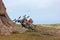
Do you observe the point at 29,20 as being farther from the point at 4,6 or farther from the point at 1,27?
the point at 1,27

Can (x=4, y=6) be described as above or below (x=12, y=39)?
above

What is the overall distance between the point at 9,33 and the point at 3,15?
247cm

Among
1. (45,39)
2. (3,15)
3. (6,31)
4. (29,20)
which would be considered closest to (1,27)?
(6,31)

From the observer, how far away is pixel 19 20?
2075cm

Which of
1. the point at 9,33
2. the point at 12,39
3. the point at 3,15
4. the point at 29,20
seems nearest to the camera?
the point at 12,39

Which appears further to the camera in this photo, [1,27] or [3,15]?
[3,15]

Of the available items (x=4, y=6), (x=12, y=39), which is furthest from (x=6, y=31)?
(x=4, y=6)

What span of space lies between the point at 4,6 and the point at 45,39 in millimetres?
6179

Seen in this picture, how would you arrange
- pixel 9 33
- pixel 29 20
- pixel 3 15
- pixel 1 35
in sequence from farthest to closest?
pixel 29 20
pixel 3 15
pixel 9 33
pixel 1 35

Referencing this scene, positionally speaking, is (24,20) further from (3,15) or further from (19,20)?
(3,15)

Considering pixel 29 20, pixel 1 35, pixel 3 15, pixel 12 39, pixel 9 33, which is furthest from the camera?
pixel 29 20

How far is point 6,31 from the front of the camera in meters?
15.9

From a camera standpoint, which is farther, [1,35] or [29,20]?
[29,20]

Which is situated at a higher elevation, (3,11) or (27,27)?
(3,11)
